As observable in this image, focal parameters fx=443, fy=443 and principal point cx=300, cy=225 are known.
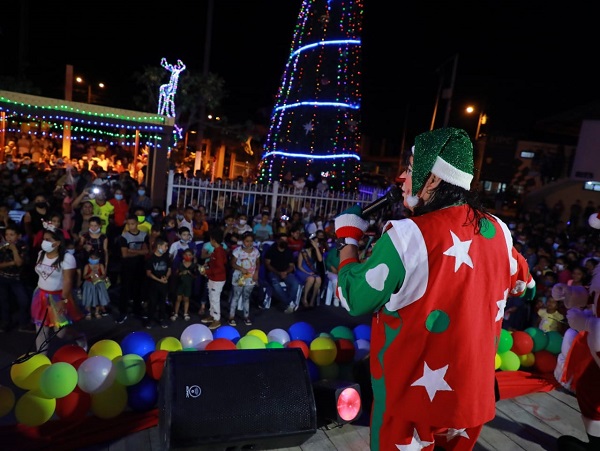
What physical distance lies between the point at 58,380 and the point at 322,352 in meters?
2.13

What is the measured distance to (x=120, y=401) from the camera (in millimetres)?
3375

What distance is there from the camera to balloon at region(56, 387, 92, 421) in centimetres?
325

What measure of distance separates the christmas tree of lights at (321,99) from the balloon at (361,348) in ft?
29.5

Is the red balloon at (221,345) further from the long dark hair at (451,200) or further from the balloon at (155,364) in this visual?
the long dark hair at (451,200)

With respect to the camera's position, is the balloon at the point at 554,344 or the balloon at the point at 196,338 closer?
the balloon at the point at 196,338

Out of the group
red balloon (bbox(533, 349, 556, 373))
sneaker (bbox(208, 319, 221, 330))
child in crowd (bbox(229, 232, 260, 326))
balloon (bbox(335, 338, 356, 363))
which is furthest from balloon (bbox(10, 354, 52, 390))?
red balloon (bbox(533, 349, 556, 373))

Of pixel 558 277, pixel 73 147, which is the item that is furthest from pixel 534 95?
pixel 73 147

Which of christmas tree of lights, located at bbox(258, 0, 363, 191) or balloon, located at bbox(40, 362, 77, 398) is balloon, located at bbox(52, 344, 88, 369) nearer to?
balloon, located at bbox(40, 362, 77, 398)

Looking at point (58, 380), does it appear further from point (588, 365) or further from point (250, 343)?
point (588, 365)

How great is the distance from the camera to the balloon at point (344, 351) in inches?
165

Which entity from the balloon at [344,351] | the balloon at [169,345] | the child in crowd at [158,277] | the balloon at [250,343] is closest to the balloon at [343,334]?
the balloon at [344,351]

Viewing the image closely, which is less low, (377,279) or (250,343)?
(377,279)

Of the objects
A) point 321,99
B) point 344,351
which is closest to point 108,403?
point 344,351

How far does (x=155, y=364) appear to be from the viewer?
3.51m
